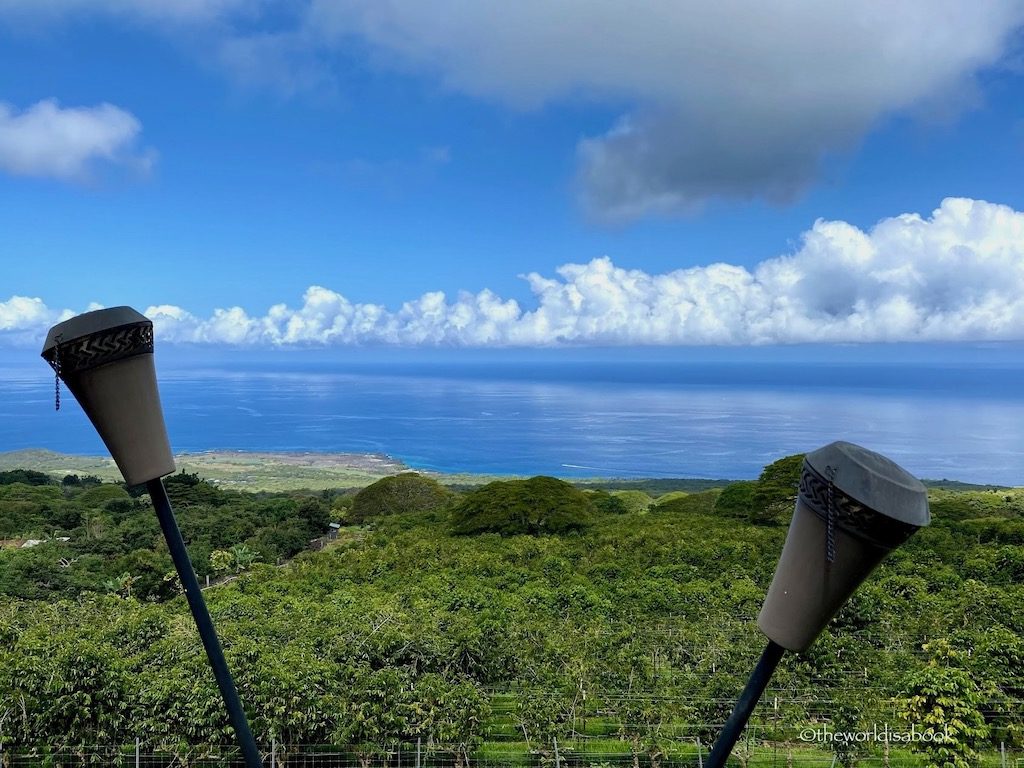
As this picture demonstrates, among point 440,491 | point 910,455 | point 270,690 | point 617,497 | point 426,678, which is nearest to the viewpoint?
point 270,690

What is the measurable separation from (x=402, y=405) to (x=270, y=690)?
412ft

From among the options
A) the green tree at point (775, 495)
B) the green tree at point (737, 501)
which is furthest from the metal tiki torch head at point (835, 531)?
the green tree at point (737, 501)

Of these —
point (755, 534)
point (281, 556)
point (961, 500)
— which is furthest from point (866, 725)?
point (961, 500)

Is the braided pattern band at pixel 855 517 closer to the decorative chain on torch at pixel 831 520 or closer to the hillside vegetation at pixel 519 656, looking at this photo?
the decorative chain on torch at pixel 831 520

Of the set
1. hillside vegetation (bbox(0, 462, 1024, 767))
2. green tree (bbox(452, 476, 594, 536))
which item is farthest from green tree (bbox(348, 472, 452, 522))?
hillside vegetation (bbox(0, 462, 1024, 767))

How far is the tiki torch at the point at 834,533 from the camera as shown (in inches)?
60.3

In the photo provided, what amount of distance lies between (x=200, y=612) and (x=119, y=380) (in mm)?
804

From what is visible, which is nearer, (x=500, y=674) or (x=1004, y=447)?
(x=500, y=674)

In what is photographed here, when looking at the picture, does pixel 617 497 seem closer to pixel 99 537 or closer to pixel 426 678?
pixel 99 537

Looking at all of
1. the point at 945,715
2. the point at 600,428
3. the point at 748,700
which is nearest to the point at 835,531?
the point at 748,700

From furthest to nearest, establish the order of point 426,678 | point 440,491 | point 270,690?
point 440,491, point 426,678, point 270,690

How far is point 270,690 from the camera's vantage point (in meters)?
6.45

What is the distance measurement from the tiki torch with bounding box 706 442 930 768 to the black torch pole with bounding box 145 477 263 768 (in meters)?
1.66

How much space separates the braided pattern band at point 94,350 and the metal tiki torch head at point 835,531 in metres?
1.87
